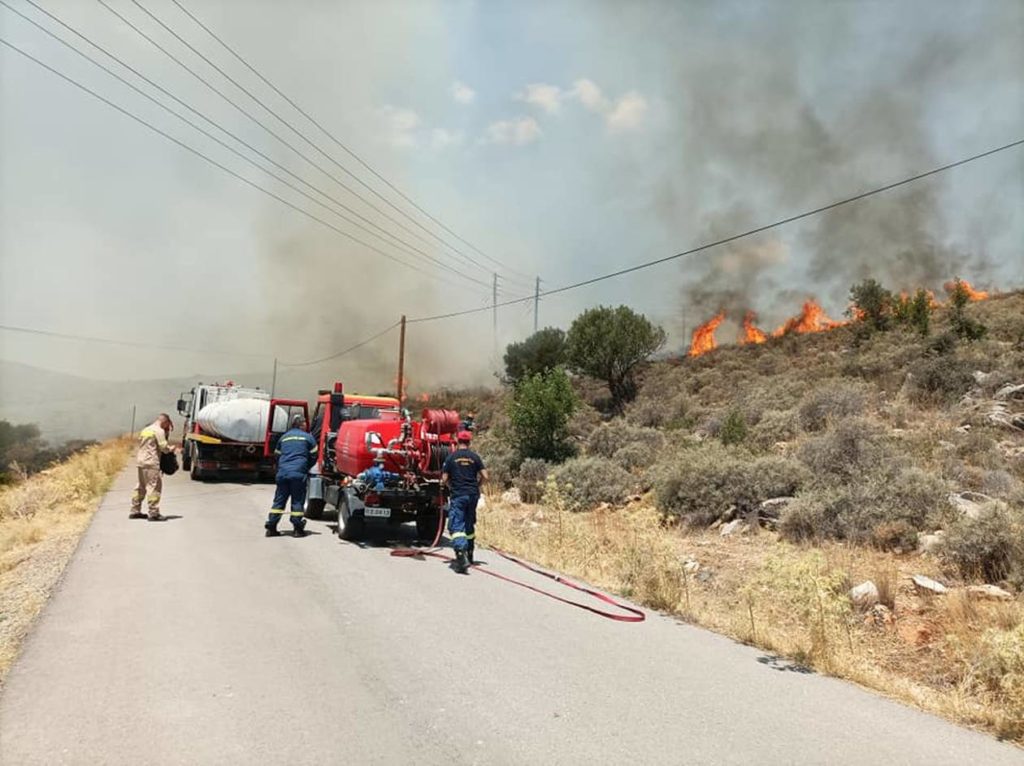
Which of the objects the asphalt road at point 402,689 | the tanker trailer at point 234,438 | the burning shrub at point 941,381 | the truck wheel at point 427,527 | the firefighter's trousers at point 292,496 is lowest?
the asphalt road at point 402,689

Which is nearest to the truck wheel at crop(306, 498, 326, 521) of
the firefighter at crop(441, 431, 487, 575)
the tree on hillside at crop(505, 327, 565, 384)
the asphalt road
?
the firefighter at crop(441, 431, 487, 575)

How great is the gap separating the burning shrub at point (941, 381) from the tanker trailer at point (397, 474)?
566 inches

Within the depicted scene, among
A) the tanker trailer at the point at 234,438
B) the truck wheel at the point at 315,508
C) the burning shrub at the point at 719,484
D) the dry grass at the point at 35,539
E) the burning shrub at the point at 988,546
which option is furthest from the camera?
the tanker trailer at the point at 234,438

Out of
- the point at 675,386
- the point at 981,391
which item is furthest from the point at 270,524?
the point at 675,386

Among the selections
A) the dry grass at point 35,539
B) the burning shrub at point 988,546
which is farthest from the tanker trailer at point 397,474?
the burning shrub at point 988,546

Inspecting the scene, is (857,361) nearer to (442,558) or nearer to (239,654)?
(442,558)

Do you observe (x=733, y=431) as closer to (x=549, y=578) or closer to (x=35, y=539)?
(x=549, y=578)

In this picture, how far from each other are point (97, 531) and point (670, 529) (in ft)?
30.5

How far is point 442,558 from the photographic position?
30.1ft

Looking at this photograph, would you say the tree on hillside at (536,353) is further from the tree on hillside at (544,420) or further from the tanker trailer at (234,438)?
the tanker trailer at (234,438)

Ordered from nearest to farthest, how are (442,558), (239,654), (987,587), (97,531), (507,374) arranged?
(239,654) → (987,587) → (442,558) → (97,531) → (507,374)

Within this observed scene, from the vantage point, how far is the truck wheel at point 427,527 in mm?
10547

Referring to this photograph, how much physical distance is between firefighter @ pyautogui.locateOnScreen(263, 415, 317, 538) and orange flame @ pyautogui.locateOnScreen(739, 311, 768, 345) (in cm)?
3726

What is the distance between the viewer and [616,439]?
1966 centimetres
